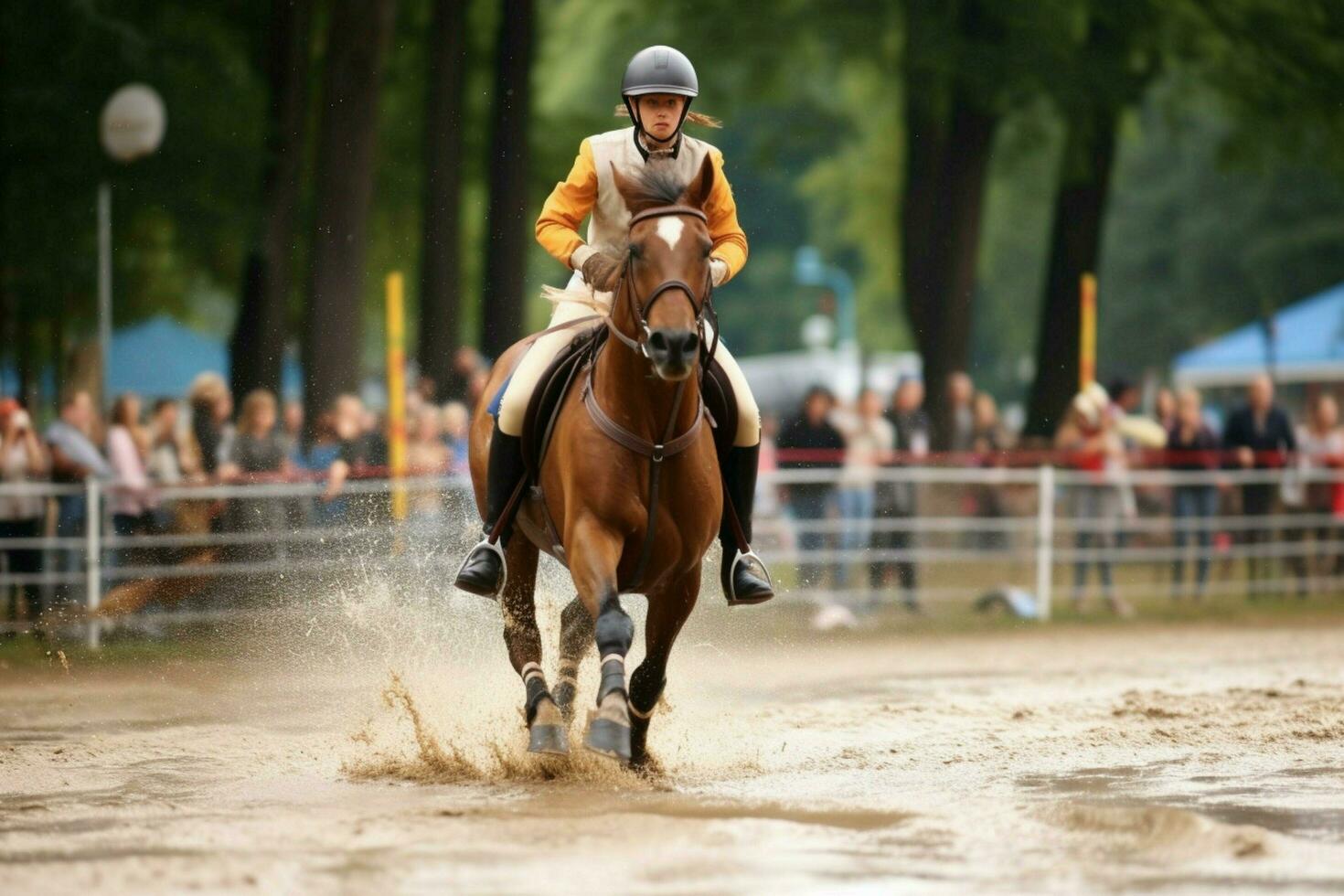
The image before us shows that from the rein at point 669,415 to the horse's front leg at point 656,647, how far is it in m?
0.27

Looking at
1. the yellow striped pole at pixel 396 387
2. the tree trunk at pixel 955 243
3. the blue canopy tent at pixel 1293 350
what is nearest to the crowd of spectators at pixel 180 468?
the yellow striped pole at pixel 396 387

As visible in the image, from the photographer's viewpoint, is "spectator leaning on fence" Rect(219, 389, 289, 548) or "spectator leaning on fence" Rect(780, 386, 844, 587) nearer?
"spectator leaning on fence" Rect(219, 389, 289, 548)

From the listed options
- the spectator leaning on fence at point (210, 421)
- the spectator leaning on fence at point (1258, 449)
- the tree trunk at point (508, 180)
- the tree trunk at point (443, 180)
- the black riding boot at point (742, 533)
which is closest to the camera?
the black riding boot at point (742, 533)

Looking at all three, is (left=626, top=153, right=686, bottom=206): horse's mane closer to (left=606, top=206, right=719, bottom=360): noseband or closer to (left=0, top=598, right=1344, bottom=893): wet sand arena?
(left=606, top=206, right=719, bottom=360): noseband

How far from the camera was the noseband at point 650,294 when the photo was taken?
8.04 m

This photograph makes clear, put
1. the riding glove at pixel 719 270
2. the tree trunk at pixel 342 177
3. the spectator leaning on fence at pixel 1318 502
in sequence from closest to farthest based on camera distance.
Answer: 1. the riding glove at pixel 719 270
2. the tree trunk at pixel 342 177
3. the spectator leaning on fence at pixel 1318 502

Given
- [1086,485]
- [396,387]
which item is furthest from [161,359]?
A: [1086,485]

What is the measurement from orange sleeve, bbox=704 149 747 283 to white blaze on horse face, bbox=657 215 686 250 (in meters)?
0.68

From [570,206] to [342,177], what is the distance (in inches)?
444

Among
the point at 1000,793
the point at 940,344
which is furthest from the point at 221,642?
the point at 940,344

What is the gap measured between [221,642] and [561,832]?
23.6 feet

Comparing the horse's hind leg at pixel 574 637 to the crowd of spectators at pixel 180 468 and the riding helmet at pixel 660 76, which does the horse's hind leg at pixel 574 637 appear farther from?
the crowd of spectators at pixel 180 468

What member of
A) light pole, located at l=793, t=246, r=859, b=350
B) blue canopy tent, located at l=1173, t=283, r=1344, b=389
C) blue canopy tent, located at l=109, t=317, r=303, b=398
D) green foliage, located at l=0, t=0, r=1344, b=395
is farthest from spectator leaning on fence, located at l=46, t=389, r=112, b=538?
light pole, located at l=793, t=246, r=859, b=350

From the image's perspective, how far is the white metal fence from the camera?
50.0 ft
